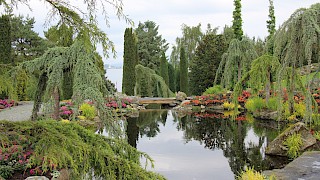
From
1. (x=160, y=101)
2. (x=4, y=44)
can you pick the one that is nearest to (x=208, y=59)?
(x=160, y=101)

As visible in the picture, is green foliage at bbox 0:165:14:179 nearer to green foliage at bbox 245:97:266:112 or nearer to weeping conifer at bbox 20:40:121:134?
weeping conifer at bbox 20:40:121:134

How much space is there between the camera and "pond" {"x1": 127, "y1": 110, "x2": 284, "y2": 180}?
725cm

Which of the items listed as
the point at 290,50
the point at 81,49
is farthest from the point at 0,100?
the point at 290,50

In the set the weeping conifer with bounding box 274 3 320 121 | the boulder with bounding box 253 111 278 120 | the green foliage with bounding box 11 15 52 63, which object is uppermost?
the green foliage with bounding box 11 15 52 63

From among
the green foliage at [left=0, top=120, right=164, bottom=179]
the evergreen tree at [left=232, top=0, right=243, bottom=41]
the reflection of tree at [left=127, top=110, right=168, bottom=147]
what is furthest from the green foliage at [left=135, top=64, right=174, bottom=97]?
the green foliage at [left=0, top=120, right=164, bottom=179]

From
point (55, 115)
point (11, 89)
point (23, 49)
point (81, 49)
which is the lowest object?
point (55, 115)

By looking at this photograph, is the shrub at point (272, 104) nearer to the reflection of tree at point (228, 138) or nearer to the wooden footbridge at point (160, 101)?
the reflection of tree at point (228, 138)

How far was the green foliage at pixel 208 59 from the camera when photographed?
2312 centimetres

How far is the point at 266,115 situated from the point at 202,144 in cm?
567

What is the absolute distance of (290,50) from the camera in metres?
9.68

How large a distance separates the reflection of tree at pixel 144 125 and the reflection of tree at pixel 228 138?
3.43 feet

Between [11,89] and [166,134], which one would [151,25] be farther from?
[11,89]

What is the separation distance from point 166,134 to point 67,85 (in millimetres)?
9840

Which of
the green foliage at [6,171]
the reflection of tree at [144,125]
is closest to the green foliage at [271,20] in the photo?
the reflection of tree at [144,125]
